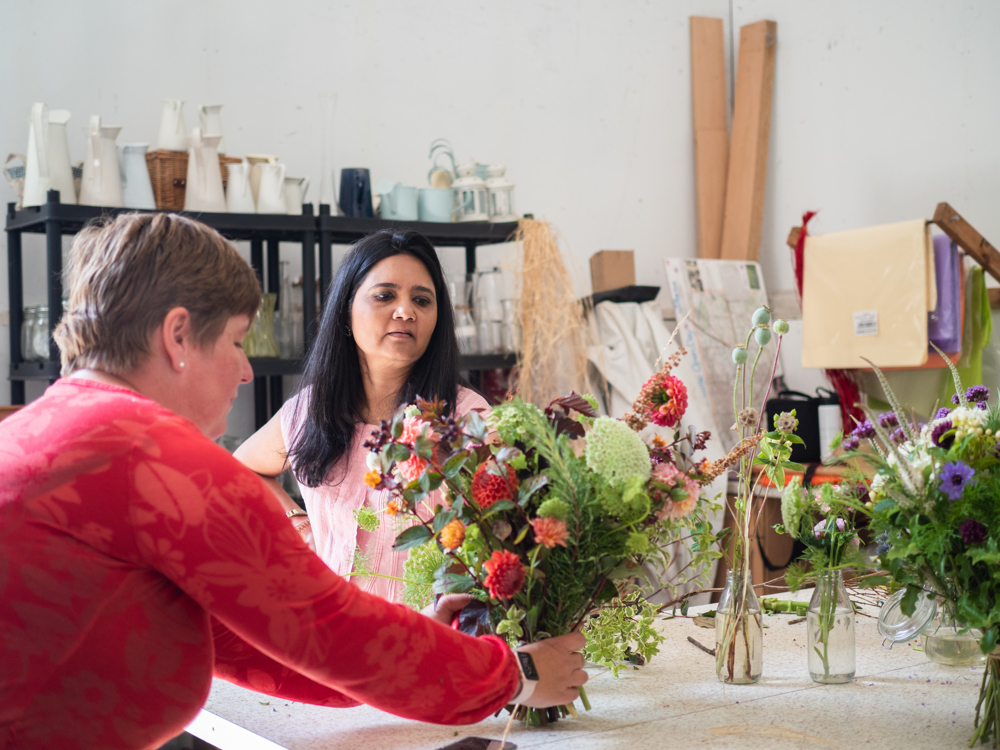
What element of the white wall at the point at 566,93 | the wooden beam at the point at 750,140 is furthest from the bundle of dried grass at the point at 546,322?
the wooden beam at the point at 750,140

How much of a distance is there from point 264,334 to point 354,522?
1.19m

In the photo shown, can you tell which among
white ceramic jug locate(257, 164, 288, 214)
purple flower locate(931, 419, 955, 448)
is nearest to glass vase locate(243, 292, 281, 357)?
white ceramic jug locate(257, 164, 288, 214)

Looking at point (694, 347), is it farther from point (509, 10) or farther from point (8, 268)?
point (8, 268)

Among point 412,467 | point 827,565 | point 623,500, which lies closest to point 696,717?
point 827,565

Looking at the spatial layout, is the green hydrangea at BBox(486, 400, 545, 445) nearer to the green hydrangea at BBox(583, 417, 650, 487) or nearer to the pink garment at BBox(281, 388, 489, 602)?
the green hydrangea at BBox(583, 417, 650, 487)

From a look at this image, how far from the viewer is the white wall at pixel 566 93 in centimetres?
295

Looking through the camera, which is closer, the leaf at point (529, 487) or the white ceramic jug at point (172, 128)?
the leaf at point (529, 487)

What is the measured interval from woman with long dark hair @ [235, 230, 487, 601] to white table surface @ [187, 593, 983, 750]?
475 mm

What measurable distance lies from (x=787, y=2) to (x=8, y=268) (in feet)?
10.5

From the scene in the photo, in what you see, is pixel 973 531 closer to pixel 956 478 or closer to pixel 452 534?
pixel 956 478

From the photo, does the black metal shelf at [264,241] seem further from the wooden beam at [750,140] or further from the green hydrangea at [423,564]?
the green hydrangea at [423,564]

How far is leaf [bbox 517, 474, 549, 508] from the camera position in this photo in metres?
0.96

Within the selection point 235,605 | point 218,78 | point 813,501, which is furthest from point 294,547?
point 218,78

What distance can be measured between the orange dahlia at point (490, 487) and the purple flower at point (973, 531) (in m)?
0.48
